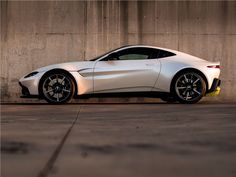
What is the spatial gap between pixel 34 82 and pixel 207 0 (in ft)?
16.2

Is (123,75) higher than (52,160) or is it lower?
higher

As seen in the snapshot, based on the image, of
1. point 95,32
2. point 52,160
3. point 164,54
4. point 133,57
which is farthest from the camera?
point 95,32

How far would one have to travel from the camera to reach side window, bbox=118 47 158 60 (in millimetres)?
9477

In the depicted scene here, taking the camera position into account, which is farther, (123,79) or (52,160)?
(123,79)

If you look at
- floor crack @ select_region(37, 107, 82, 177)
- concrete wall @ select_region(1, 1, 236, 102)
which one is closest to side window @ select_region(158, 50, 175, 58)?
concrete wall @ select_region(1, 1, 236, 102)

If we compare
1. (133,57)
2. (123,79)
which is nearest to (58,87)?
(123,79)

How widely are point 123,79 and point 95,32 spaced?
2.75 metres

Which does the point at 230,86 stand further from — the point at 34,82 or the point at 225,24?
the point at 34,82

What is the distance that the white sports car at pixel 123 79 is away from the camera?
9.29 meters

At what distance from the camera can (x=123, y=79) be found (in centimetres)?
930

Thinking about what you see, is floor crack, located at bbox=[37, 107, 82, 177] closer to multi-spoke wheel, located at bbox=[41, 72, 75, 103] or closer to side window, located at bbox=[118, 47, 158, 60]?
multi-spoke wheel, located at bbox=[41, 72, 75, 103]

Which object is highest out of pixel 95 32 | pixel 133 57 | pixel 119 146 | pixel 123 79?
pixel 95 32

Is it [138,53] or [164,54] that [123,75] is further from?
[164,54]

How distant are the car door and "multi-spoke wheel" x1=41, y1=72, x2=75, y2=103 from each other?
0.50 m
